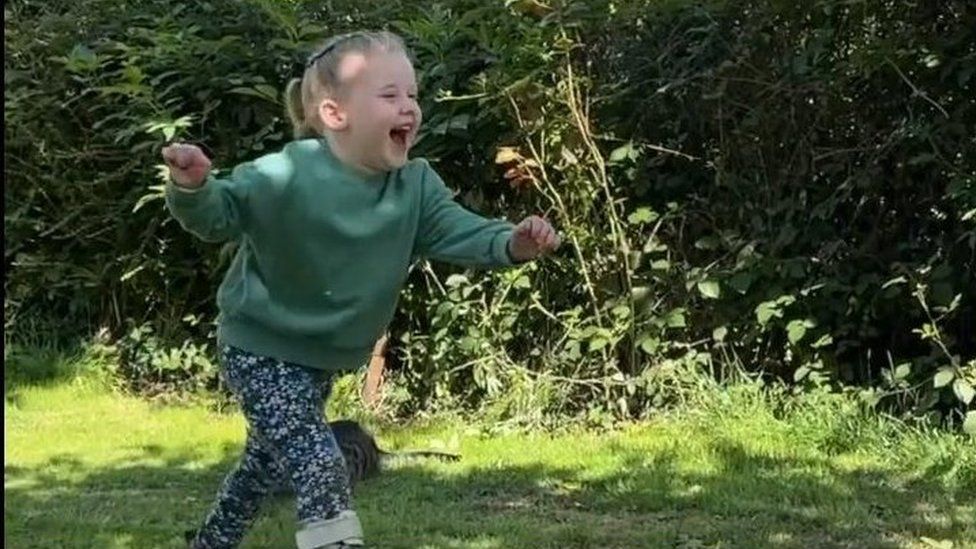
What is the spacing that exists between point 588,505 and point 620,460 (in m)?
0.71

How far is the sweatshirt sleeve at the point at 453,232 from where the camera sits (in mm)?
3670

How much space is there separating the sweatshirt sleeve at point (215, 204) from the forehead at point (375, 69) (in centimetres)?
34

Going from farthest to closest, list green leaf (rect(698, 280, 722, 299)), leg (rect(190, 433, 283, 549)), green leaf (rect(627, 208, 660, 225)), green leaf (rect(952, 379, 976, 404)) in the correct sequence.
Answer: green leaf (rect(627, 208, 660, 225))
green leaf (rect(698, 280, 722, 299))
green leaf (rect(952, 379, 976, 404))
leg (rect(190, 433, 283, 549))

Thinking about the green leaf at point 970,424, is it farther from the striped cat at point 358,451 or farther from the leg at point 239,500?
the leg at point 239,500

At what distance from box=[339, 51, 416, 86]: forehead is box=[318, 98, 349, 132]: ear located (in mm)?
66

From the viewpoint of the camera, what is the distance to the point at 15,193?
27.9 feet

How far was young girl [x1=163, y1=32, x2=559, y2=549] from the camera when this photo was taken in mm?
3545

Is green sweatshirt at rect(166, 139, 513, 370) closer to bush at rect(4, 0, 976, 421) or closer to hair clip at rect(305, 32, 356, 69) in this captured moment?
hair clip at rect(305, 32, 356, 69)

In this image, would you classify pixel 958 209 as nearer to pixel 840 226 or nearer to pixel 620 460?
pixel 840 226

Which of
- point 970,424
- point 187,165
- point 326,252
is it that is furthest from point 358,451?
point 187,165

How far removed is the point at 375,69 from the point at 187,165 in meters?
0.60

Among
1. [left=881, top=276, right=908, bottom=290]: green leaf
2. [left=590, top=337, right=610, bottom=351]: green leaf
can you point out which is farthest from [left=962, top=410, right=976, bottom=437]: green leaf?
[left=590, top=337, right=610, bottom=351]: green leaf

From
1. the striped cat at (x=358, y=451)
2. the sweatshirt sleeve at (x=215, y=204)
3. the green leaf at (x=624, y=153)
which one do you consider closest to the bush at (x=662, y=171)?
the green leaf at (x=624, y=153)

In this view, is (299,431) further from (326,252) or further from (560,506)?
(560,506)
